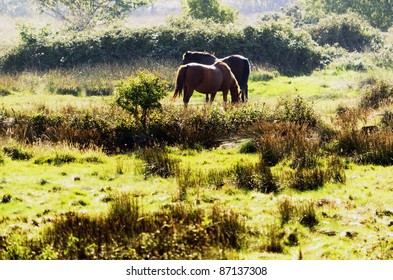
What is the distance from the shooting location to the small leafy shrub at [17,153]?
14.5 metres

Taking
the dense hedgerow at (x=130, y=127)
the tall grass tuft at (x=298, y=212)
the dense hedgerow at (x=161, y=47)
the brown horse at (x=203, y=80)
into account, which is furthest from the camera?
the dense hedgerow at (x=161, y=47)

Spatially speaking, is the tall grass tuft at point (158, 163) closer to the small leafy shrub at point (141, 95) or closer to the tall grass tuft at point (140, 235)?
the small leafy shrub at point (141, 95)

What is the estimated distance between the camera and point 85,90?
2667 centimetres

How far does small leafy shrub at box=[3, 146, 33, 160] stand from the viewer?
14.5 meters

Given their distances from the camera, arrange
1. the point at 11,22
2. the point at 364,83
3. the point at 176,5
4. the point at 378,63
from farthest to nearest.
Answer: the point at 176,5, the point at 11,22, the point at 378,63, the point at 364,83

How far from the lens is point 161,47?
34.7m

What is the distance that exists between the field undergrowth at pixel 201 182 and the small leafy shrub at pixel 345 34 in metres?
26.4

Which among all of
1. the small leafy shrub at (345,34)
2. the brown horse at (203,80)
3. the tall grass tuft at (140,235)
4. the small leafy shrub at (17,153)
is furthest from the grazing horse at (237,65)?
the small leafy shrub at (345,34)

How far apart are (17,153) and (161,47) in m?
21.3

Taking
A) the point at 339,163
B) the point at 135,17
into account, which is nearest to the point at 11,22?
the point at 135,17

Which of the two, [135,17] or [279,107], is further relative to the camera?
[135,17]

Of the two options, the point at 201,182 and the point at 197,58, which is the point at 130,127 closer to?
the point at 201,182
